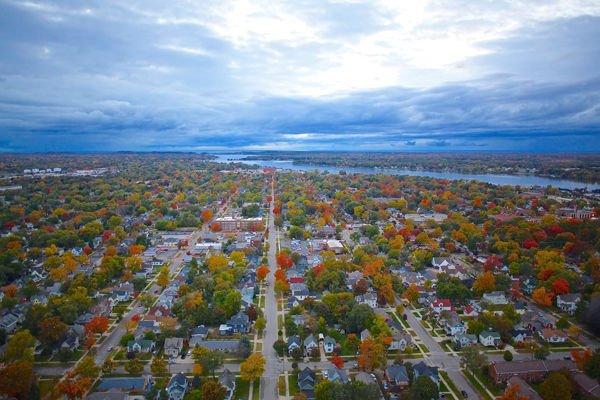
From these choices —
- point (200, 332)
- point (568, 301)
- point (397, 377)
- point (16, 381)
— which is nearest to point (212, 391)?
point (200, 332)

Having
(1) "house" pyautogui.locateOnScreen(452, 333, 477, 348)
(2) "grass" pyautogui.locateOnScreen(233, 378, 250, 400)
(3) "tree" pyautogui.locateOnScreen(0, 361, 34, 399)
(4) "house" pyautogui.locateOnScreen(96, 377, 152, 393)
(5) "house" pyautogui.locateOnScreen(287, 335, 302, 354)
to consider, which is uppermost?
(3) "tree" pyautogui.locateOnScreen(0, 361, 34, 399)

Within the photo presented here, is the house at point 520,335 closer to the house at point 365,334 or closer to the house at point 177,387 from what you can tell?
the house at point 365,334

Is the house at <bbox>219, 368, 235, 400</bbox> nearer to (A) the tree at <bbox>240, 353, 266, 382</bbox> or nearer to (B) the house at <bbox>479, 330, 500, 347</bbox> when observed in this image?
(A) the tree at <bbox>240, 353, 266, 382</bbox>

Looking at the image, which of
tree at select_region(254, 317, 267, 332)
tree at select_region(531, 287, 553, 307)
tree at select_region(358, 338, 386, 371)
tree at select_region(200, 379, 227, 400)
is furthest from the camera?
tree at select_region(531, 287, 553, 307)

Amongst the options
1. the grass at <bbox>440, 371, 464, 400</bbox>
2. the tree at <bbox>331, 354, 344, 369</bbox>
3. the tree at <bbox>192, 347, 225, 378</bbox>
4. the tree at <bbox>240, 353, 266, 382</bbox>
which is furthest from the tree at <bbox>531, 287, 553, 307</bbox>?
the tree at <bbox>192, 347, 225, 378</bbox>

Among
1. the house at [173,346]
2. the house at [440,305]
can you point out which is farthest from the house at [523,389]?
the house at [173,346]

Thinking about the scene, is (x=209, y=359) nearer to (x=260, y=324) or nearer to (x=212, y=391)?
(x=212, y=391)
